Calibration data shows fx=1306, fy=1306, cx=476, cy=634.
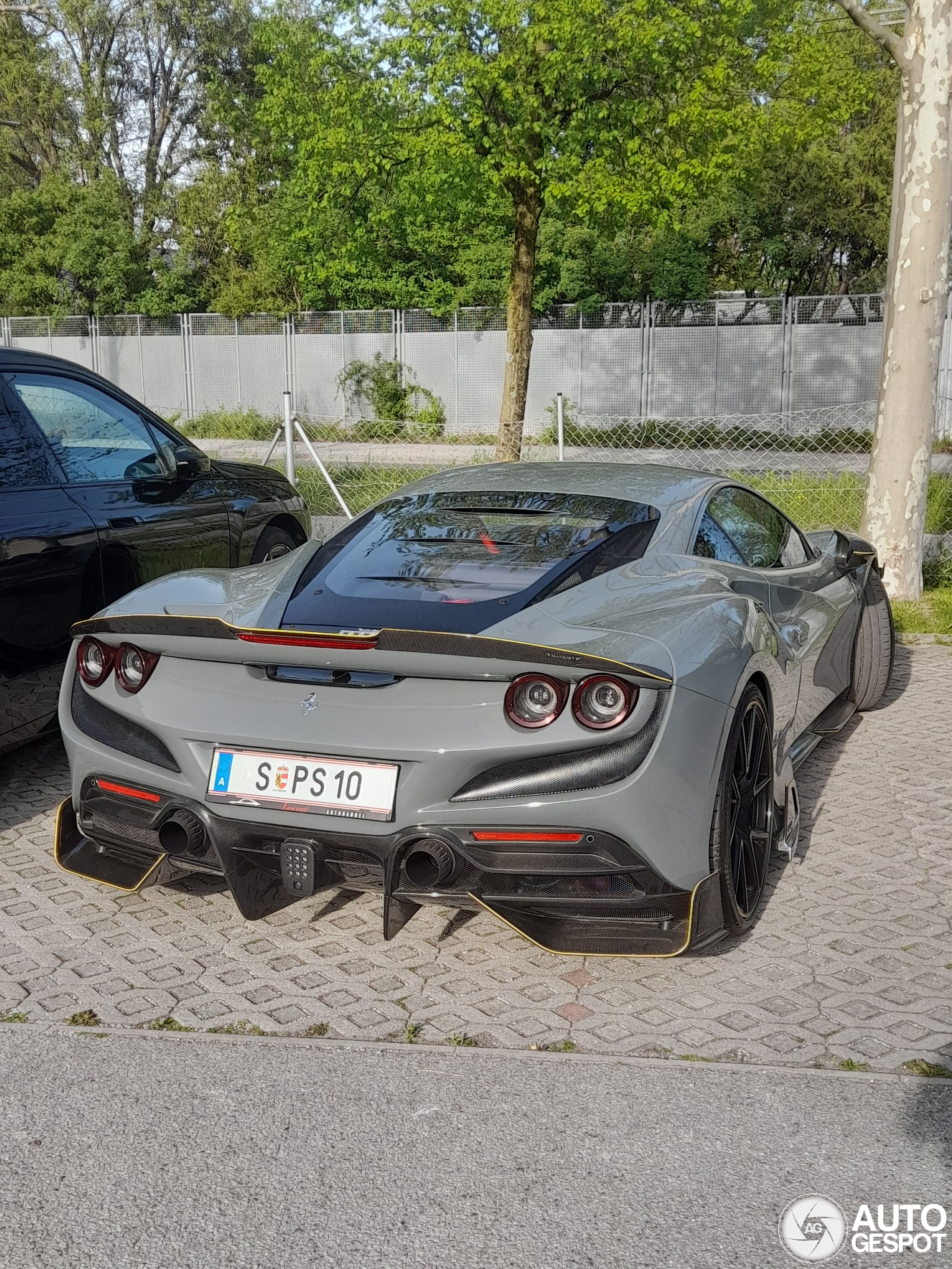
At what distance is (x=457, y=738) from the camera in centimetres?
330

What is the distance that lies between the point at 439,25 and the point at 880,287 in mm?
19357

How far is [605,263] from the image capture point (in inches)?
1240

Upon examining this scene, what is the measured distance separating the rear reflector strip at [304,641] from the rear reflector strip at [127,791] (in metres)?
0.51

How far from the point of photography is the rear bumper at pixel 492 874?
3305 mm

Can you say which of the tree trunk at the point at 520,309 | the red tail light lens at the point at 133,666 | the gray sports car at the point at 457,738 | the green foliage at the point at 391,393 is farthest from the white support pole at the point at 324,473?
the green foliage at the point at 391,393

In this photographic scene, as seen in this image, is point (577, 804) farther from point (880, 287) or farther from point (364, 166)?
point (880, 287)

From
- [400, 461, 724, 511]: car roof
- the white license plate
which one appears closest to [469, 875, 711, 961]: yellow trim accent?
the white license plate

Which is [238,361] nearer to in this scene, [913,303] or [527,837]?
[913,303]

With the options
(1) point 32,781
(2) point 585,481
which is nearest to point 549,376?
(1) point 32,781

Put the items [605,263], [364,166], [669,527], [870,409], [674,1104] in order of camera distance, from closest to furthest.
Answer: [674,1104]
[669,527]
[364,166]
[870,409]
[605,263]

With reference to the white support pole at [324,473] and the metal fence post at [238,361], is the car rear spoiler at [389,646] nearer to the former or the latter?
the white support pole at [324,473]

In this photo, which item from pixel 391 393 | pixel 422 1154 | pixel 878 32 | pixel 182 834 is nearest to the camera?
pixel 422 1154

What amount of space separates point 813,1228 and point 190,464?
4.67 m

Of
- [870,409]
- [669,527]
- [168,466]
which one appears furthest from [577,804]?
[870,409]
